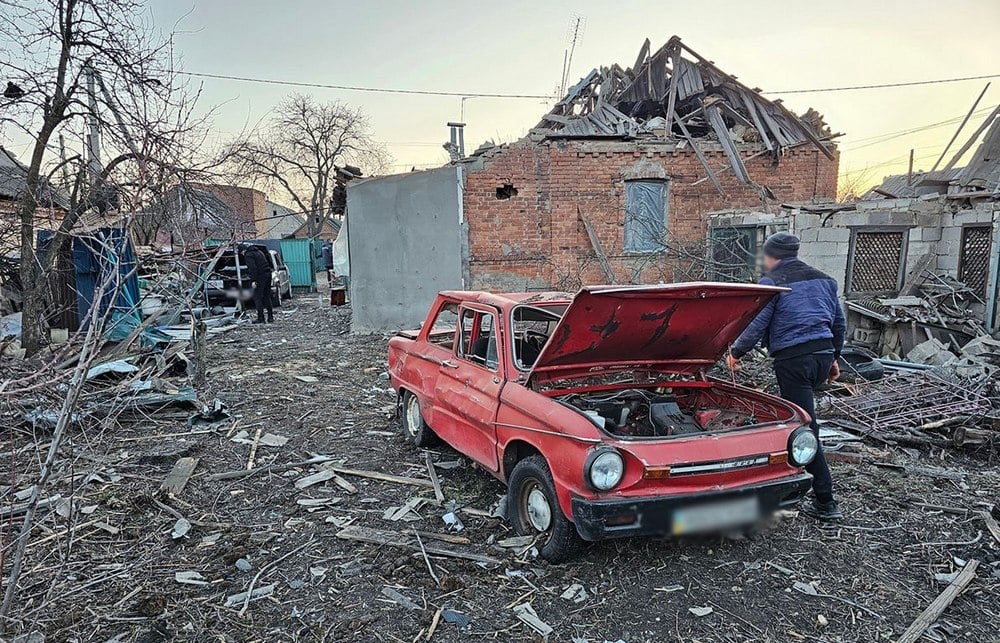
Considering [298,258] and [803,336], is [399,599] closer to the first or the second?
[803,336]

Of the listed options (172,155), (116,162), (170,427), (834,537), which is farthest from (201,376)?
(834,537)

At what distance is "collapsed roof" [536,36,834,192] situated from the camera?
12766mm

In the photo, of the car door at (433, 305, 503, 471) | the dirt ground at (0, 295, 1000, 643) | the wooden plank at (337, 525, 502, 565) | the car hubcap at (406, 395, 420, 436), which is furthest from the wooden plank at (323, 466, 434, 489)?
the wooden plank at (337, 525, 502, 565)

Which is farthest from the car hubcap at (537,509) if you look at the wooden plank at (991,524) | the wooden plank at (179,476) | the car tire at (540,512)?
the wooden plank at (991,524)

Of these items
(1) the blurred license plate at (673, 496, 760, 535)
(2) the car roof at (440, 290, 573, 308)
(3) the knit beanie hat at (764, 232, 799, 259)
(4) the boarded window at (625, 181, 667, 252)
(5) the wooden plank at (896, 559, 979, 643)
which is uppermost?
(4) the boarded window at (625, 181, 667, 252)

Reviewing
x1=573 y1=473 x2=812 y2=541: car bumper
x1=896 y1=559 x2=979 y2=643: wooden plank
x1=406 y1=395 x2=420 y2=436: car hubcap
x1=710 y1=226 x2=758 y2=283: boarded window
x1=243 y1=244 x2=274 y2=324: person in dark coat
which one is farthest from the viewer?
x1=243 y1=244 x2=274 y2=324: person in dark coat

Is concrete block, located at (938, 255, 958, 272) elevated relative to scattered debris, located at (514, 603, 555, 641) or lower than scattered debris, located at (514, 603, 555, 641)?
elevated

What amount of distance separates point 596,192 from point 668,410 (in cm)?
906

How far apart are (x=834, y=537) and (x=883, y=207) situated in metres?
7.64

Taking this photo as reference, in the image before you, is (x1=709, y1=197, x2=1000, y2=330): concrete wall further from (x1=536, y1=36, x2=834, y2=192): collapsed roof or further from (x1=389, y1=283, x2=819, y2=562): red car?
(x1=389, y1=283, x2=819, y2=562): red car

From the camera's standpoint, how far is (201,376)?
8.47 m

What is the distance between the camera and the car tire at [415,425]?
18.0 ft

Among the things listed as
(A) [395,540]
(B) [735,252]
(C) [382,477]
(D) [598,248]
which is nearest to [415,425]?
(C) [382,477]

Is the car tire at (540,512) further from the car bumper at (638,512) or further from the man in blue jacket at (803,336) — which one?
the man in blue jacket at (803,336)
